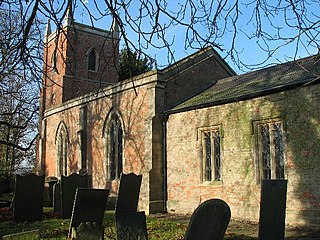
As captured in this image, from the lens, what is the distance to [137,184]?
1000cm

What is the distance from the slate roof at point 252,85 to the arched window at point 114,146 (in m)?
3.67

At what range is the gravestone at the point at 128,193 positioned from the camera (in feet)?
31.0

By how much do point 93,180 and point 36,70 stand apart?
1505 centimetres

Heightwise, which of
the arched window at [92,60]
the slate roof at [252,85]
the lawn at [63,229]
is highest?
the arched window at [92,60]

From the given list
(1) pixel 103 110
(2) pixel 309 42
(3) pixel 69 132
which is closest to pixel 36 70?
(2) pixel 309 42

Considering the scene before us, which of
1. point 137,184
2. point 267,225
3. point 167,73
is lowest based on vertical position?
point 267,225

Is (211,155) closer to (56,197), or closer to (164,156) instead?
(164,156)

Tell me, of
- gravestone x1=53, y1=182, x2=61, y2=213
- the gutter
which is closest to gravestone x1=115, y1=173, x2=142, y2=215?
gravestone x1=53, y1=182, x2=61, y2=213

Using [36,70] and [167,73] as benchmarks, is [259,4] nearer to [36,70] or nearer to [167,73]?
[36,70]

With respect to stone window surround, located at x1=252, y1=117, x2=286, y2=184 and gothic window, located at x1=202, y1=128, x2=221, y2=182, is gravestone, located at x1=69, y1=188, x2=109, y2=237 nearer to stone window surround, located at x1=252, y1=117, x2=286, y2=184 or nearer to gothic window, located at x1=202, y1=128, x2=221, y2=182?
stone window surround, located at x1=252, y1=117, x2=286, y2=184

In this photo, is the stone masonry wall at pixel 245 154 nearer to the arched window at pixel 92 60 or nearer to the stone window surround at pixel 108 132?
the stone window surround at pixel 108 132

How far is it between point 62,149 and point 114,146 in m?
5.91

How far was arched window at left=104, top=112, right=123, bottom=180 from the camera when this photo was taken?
1847 cm

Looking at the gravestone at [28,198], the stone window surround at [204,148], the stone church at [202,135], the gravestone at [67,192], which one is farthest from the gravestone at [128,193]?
the stone window surround at [204,148]
